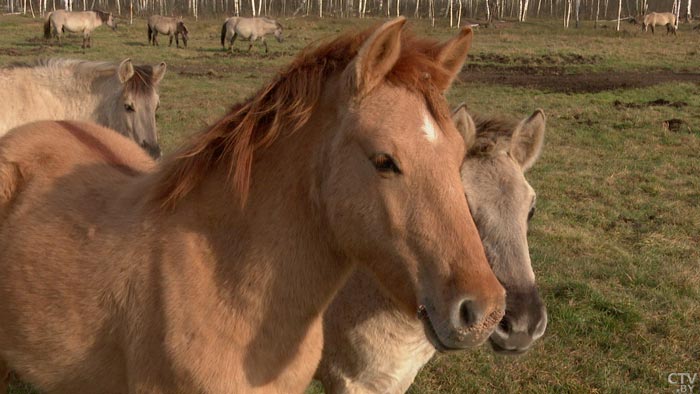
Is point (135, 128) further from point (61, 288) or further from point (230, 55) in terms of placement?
point (230, 55)

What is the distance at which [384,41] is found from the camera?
1.98 meters

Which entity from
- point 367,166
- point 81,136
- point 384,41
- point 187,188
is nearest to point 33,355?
point 187,188

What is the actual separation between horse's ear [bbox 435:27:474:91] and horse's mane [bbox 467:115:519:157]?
38.8 inches

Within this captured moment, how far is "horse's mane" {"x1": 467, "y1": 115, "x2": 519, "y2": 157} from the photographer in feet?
10.7

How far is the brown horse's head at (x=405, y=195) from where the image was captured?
1854 millimetres

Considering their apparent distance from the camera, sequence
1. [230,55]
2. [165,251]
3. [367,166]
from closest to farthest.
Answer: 1. [367,166]
2. [165,251]
3. [230,55]

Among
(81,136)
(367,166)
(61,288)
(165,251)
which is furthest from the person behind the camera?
(81,136)

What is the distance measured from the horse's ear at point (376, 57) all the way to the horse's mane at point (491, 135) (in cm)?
133

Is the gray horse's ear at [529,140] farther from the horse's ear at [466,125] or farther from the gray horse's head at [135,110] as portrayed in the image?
the gray horse's head at [135,110]

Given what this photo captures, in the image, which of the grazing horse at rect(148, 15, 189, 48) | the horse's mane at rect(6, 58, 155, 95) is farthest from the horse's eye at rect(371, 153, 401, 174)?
the grazing horse at rect(148, 15, 189, 48)

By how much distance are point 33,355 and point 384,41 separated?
1.81 metres

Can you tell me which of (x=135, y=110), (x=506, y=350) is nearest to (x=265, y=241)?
(x=506, y=350)

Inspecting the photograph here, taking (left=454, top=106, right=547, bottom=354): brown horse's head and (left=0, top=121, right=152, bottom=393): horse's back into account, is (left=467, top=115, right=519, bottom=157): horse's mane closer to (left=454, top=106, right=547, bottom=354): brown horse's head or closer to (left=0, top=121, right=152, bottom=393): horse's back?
(left=454, top=106, right=547, bottom=354): brown horse's head

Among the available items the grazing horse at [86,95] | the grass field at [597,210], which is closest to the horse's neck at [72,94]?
the grazing horse at [86,95]
